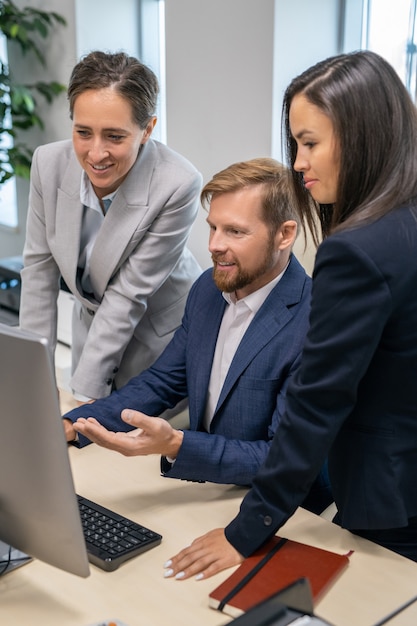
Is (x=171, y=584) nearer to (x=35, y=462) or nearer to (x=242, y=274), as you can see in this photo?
(x=35, y=462)

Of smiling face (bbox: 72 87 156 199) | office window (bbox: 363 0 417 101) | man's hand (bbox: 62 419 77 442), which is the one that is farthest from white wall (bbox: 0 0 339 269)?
man's hand (bbox: 62 419 77 442)

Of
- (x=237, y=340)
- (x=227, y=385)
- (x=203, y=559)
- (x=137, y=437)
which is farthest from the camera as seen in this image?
(x=237, y=340)

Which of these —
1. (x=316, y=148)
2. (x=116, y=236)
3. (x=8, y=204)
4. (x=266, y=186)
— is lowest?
(x=8, y=204)

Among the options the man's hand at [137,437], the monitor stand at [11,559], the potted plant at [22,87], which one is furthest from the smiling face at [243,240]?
the potted plant at [22,87]

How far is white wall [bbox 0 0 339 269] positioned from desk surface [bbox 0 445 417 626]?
65.7 inches

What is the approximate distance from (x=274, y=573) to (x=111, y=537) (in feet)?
0.99

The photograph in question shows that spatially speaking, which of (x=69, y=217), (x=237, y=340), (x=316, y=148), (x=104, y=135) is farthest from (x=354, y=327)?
(x=69, y=217)

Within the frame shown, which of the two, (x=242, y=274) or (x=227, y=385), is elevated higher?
(x=242, y=274)

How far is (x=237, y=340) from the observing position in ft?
6.08

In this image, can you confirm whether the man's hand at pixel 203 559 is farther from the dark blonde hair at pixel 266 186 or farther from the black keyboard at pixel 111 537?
the dark blonde hair at pixel 266 186

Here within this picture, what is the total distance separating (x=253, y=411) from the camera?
1.74m

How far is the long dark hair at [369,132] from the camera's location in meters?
1.21

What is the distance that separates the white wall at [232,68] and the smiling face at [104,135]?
3.16ft

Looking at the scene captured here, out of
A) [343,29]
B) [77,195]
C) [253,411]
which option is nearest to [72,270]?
[77,195]
